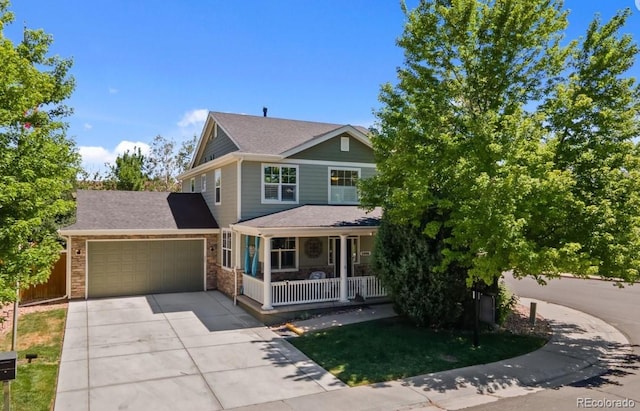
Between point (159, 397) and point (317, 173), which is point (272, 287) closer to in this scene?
point (317, 173)

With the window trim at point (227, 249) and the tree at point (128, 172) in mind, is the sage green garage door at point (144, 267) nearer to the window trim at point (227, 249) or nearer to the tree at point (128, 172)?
the window trim at point (227, 249)

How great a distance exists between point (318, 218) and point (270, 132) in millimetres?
5845

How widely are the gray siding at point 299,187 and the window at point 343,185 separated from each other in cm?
23

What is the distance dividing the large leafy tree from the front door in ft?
13.8

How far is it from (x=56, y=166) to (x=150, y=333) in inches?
237

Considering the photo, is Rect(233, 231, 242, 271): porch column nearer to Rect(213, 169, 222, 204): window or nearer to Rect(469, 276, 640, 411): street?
Rect(213, 169, 222, 204): window

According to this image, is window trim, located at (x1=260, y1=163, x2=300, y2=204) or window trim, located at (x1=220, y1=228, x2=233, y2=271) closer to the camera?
window trim, located at (x1=260, y1=163, x2=300, y2=204)

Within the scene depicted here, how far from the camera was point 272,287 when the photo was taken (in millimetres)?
14094

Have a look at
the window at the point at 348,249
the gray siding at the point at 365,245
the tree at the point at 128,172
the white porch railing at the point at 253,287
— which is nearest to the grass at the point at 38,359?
the white porch railing at the point at 253,287

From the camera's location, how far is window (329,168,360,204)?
17.9 meters

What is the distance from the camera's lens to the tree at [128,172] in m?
31.6

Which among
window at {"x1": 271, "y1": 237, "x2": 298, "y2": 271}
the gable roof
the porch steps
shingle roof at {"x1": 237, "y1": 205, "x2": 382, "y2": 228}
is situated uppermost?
A: the gable roof

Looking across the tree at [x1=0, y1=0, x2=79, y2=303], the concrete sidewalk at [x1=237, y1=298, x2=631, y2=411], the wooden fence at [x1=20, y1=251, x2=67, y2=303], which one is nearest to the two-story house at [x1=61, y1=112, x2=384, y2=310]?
the wooden fence at [x1=20, y1=251, x2=67, y2=303]

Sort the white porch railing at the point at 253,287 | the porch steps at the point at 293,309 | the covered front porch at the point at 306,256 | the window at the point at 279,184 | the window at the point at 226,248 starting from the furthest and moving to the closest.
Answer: the window at the point at 226,248, the window at the point at 279,184, the white porch railing at the point at 253,287, the covered front porch at the point at 306,256, the porch steps at the point at 293,309
